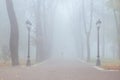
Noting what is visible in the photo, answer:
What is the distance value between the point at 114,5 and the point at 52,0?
1639 centimetres

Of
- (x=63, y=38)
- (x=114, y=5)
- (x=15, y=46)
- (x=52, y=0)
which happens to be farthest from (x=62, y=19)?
(x=15, y=46)

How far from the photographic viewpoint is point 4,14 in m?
64.4

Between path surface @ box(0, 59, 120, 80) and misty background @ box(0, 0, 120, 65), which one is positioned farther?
misty background @ box(0, 0, 120, 65)

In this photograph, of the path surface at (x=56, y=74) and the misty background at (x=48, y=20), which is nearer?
the path surface at (x=56, y=74)

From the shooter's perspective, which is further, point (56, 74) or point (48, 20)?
point (48, 20)

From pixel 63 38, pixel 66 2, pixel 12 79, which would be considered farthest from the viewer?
pixel 63 38

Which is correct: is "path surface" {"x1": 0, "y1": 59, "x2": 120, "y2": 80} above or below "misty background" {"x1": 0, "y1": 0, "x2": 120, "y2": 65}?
below

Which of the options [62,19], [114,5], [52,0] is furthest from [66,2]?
[114,5]

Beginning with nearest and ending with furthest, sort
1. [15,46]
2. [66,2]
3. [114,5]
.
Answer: [15,46] < [114,5] < [66,2]

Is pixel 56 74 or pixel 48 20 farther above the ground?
pixel 48 20

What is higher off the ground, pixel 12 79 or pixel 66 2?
pixel 66 2

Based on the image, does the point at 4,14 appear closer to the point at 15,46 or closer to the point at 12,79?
the point at 15,46

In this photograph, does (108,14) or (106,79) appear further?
(108,14)

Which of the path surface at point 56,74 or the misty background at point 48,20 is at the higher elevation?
the misty background at point 48,20
